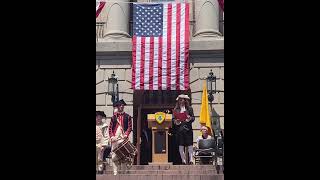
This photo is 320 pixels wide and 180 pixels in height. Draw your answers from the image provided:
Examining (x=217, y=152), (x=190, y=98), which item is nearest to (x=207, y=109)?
(x=190, y=98)

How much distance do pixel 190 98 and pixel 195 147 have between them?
272cm

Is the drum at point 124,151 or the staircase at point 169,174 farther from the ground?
the drum at point 124,151

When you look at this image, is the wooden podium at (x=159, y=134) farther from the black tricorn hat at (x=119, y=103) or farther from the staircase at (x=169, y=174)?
the staircase at (x=169, y=174)

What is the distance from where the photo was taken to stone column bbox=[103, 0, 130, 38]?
23328 mm

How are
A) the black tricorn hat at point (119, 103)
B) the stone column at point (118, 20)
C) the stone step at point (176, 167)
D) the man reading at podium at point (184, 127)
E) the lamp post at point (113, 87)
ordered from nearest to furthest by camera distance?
the stone step at point (176, 167) < the man reading at podium at point (184, 127) < the black tricorn hat at point (119, 103) < the lamp post at point (113, 87) < the stone column at point (118, 20)

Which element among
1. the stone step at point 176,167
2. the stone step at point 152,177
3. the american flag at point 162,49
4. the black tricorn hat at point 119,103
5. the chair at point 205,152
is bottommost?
the stone step at point 152,177

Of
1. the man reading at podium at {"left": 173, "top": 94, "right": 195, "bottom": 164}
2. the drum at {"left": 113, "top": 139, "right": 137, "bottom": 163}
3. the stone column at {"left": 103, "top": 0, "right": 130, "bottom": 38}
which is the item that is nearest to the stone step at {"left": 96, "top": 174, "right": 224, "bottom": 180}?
the drum at {"left": 113, "top": 139, "right": 137, "bottom": 163}

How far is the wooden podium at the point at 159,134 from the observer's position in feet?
69.8

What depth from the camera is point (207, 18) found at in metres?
23.3

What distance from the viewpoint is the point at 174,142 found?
21812mm

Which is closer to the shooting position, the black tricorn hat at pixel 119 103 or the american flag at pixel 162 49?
the black tricorn hat at pixel 119 103

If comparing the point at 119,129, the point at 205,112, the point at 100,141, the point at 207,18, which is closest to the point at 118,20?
the point at 207,18

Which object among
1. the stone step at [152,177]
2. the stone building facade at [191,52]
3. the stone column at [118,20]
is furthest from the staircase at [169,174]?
the stone column at [118,20]

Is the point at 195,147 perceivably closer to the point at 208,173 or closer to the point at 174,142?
the point at 174,142
